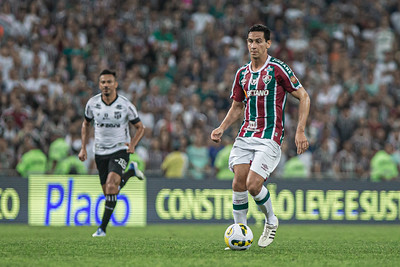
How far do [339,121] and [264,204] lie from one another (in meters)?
10.2

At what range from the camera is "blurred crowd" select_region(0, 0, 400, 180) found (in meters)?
16.2

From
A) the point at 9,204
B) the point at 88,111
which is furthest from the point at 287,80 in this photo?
the point at 9,204

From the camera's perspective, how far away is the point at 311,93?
62.3 feet

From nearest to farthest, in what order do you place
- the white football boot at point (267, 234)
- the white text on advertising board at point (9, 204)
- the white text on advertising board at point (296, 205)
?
the white football boot at point (267, 234) → the white text on advertising board at point (9, 204) → the white text on advertising board at point (296, 205)

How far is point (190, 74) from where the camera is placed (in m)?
18.7

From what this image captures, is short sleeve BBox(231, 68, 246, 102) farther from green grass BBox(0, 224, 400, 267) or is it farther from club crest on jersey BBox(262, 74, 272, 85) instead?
green grass BBox(0, 224, 400, 267)

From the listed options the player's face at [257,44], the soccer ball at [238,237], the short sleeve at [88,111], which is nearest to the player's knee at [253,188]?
the soccer ball at [238,237]

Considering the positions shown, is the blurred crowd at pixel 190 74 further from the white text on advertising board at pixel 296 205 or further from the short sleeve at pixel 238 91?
the short sleeve at pixel 238 91

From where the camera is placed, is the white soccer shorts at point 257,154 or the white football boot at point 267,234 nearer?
the white soccer shorts at point 257,154

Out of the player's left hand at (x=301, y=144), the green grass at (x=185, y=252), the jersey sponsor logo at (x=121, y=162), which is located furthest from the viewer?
the jersey sponsor logo at (x=121, y=162)

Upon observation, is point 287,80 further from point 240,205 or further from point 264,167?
point 240,205

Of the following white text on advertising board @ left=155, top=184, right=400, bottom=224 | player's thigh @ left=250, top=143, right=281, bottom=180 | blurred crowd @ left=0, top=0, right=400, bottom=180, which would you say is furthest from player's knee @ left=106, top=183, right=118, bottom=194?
blurred crowd @ left=0, top=0, right=400, bottom=180

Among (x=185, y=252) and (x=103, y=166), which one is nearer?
(x=185, y=252)

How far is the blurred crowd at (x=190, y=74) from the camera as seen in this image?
1616cm
